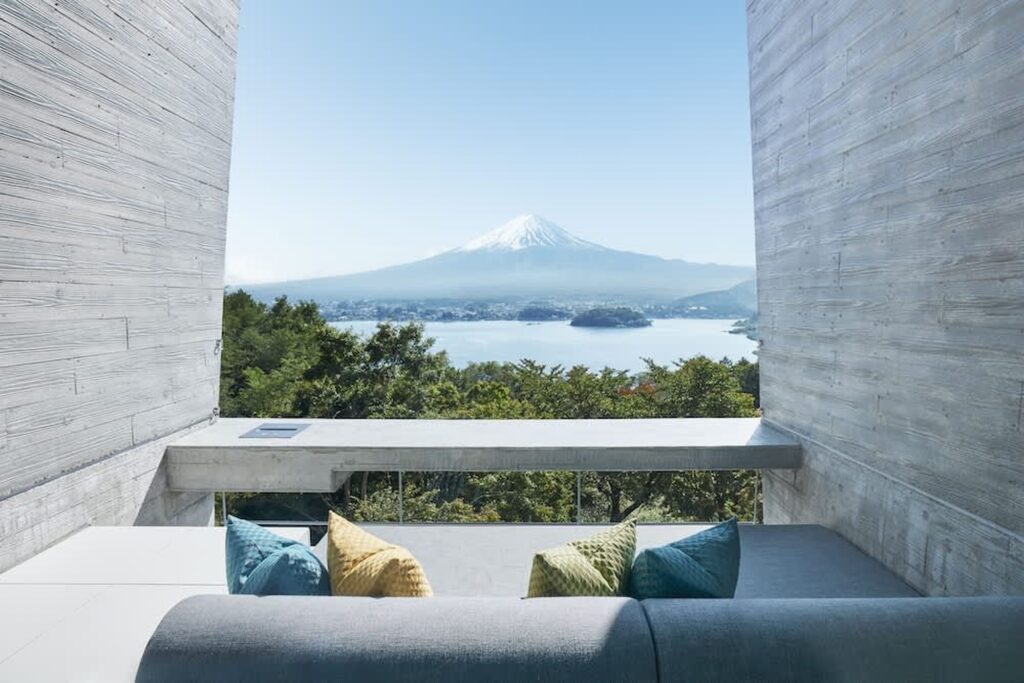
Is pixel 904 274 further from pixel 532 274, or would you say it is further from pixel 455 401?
pixel 532 274

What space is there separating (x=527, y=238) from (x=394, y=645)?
41.9m

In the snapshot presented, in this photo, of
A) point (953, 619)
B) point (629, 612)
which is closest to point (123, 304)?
point (629, 612)

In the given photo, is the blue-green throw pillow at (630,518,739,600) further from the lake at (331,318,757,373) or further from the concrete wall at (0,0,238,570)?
the lake at (331,318,757,373)

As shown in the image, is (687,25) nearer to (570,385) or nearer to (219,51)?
(570,385)

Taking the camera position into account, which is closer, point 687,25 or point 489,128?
point 687,25

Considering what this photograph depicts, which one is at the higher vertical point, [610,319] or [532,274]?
Result: [532,274]

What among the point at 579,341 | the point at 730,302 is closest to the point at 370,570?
the point at 730,302

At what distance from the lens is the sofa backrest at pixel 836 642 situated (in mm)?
1362

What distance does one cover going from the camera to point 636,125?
21422mm

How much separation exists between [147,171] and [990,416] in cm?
389

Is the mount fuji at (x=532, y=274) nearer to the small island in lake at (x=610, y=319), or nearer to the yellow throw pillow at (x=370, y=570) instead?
the small island in lake at (x=610, y=319)

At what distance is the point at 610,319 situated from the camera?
2312 centimetres

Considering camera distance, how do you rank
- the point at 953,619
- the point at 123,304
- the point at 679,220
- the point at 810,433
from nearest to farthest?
1. the point at 953,619
2. the point at 123,304
3. the point at 810,433
4. the point at 679,220

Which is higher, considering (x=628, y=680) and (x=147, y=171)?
(x=147, y=171)
